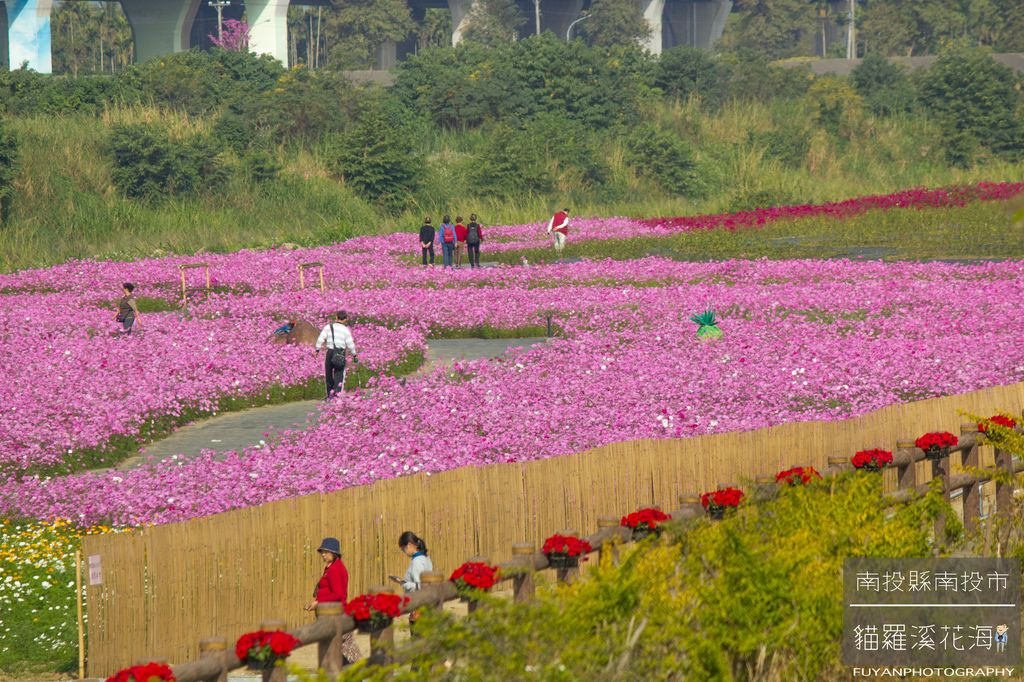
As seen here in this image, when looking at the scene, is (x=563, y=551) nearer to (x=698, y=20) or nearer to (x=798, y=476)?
(x=798, y=476)

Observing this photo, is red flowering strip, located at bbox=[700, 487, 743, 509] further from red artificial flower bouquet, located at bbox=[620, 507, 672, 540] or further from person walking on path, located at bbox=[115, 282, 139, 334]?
person walking on path, located at bbox=[115, 282, 139, 334]

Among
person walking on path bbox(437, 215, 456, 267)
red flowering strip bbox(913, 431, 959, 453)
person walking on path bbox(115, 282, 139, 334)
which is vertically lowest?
red flowering strip bbox(913, 431, 959, 453)

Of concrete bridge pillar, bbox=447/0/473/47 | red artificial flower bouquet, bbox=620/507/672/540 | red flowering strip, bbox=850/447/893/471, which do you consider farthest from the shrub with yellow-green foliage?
concrete bridge pillar, bbox=447/0/473/47

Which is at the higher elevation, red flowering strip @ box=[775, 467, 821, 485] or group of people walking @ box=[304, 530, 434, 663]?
red flowering strip @ box=[775, 467, 821, 485]

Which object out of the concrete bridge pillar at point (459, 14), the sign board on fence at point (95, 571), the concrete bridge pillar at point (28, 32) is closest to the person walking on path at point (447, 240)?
the sign board on fence at point (95, 571)

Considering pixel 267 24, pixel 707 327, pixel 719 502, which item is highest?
pixel 267 24

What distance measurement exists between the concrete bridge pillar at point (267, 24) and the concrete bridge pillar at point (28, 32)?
1388cm

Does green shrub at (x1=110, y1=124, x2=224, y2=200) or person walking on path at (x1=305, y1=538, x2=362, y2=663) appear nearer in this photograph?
person walking on path at (x1=305, y1=538, x2=362, y2=663)

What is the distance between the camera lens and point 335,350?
22734 mm

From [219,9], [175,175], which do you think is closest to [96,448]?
[175,175]

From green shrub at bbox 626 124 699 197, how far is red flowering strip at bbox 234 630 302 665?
60704 mm

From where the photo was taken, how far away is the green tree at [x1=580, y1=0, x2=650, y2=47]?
4690 inches

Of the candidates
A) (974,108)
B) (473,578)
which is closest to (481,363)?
(473,578)

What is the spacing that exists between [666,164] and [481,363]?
149 feet
